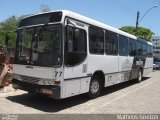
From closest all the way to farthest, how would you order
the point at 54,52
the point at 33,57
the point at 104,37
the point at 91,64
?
the point at 54,52 → the point at 33,57 → the point at 91,64 → the point at 104,37

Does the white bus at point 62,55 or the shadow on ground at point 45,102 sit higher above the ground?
the white bus at point 62,55

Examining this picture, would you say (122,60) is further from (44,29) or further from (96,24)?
(44,29)

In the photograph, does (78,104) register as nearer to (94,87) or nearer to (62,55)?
(94,87)

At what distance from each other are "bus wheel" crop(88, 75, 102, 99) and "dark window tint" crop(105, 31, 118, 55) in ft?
4.55

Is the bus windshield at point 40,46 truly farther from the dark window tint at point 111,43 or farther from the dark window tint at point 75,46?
the dark window tint at point 111,43

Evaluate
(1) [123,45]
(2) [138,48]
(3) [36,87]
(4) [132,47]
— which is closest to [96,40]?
(3) [36,87]

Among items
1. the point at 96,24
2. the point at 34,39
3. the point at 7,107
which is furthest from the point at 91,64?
the point at 7,107

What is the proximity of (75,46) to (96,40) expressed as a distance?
1.69 meters

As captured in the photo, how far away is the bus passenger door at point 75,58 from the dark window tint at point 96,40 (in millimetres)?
455

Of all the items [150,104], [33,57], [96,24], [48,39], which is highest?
[96,24]

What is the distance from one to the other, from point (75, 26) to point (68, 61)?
125cm

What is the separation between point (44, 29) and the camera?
28.4 feet

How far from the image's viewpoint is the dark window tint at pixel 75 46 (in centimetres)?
828

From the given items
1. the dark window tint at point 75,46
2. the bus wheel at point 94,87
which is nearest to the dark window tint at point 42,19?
the dark window tint at point 75,46
